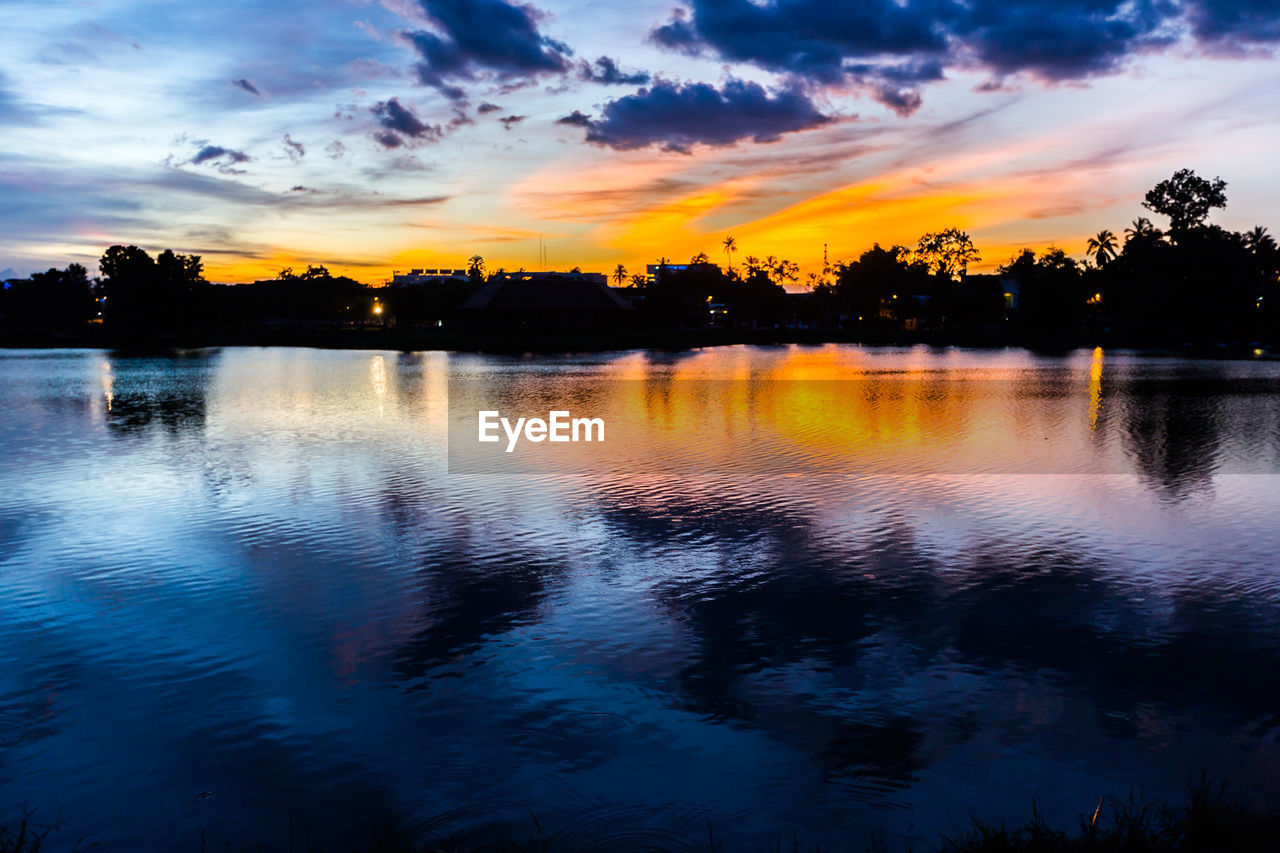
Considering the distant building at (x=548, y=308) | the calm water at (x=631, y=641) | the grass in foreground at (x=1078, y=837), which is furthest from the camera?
the distant building at (x=548, y=308)

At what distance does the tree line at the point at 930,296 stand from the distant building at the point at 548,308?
5092 millimetres

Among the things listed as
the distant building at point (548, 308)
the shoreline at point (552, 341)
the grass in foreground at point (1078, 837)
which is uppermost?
the distant building at point (548, 308)

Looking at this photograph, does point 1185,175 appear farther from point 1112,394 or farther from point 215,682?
point 215,682

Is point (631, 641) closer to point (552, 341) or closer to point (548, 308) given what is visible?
point (552, 341)

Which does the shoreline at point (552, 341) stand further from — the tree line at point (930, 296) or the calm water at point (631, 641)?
the calm water at point (631, 641)

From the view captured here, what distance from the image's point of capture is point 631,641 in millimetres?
10969

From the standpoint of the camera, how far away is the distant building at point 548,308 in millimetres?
122438

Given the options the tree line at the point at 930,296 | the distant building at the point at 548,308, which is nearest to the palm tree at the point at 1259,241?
the tree line at the point at 930,296

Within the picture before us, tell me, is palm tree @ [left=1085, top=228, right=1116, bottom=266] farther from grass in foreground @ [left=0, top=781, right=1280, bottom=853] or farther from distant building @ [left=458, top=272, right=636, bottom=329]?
grass in foreground @ [left=0, top=781, right=1280, bottom=853]

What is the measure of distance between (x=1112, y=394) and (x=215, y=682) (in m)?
43.9

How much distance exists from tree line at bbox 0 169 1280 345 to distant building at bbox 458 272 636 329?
5.09 m

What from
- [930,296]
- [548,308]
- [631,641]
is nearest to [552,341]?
[548,308]

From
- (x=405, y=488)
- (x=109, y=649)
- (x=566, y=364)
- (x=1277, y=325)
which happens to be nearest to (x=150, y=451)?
(x=405, y=488)

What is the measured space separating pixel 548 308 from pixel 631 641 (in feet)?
372
